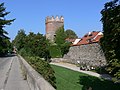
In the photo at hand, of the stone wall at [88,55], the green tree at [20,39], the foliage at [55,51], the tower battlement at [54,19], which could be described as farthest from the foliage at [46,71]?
the green tree at [20,39]

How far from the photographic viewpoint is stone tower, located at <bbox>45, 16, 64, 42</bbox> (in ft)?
297

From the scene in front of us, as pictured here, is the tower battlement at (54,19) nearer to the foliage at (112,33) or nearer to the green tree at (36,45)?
the green tree at (36,45)

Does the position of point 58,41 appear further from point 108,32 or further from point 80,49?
point 108,32

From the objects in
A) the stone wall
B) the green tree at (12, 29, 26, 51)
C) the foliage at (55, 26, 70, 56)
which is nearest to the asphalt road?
the stone wall

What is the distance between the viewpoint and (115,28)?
11.7 meters

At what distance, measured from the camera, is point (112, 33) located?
12.3 meters

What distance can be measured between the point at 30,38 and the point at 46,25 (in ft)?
128

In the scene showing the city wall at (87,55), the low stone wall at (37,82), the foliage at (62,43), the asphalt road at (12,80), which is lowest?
the asphalt road at (12,80)

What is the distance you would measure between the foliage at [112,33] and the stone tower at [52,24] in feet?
251

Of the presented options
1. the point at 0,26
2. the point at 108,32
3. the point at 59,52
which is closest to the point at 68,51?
the point at 59,52

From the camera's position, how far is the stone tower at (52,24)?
90.4 meters

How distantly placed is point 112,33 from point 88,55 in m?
39.7

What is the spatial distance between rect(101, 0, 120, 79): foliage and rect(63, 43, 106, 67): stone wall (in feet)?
80.2

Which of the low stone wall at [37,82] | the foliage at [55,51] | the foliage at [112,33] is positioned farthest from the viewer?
the foliage at [55,51]
